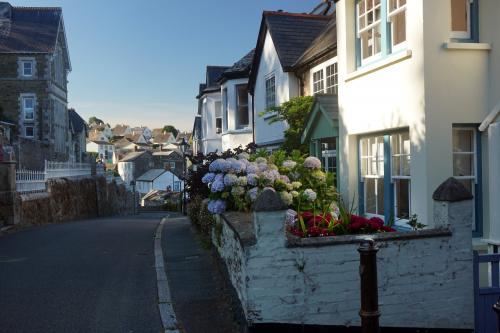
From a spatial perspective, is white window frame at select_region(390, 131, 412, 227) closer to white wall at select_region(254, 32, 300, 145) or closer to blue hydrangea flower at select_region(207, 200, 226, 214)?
blue hydrangea flower at select_region(207, 200, 226, 214)

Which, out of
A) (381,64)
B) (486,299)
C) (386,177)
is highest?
(381,64)

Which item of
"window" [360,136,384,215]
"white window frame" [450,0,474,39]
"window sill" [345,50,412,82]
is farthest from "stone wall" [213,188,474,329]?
"window" [360,136,384,215]

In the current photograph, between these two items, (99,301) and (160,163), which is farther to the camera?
(160,163)

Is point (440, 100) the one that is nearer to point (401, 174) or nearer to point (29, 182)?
point (401, 174)

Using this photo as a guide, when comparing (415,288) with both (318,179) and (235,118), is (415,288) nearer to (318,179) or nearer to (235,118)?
(318,179)

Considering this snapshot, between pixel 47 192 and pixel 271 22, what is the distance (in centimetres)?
1143

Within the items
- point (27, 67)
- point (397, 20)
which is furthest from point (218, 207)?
point (27, 67)

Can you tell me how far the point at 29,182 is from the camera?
19.1m

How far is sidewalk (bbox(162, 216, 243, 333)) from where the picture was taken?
21.1 feet

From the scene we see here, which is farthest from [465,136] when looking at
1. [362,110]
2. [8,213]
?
[8,213]

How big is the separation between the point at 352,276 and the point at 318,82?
980 cm

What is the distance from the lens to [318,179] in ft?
30.0

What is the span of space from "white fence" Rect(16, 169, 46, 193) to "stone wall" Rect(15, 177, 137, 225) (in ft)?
0.82

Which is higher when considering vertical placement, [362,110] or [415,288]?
[362,110]
